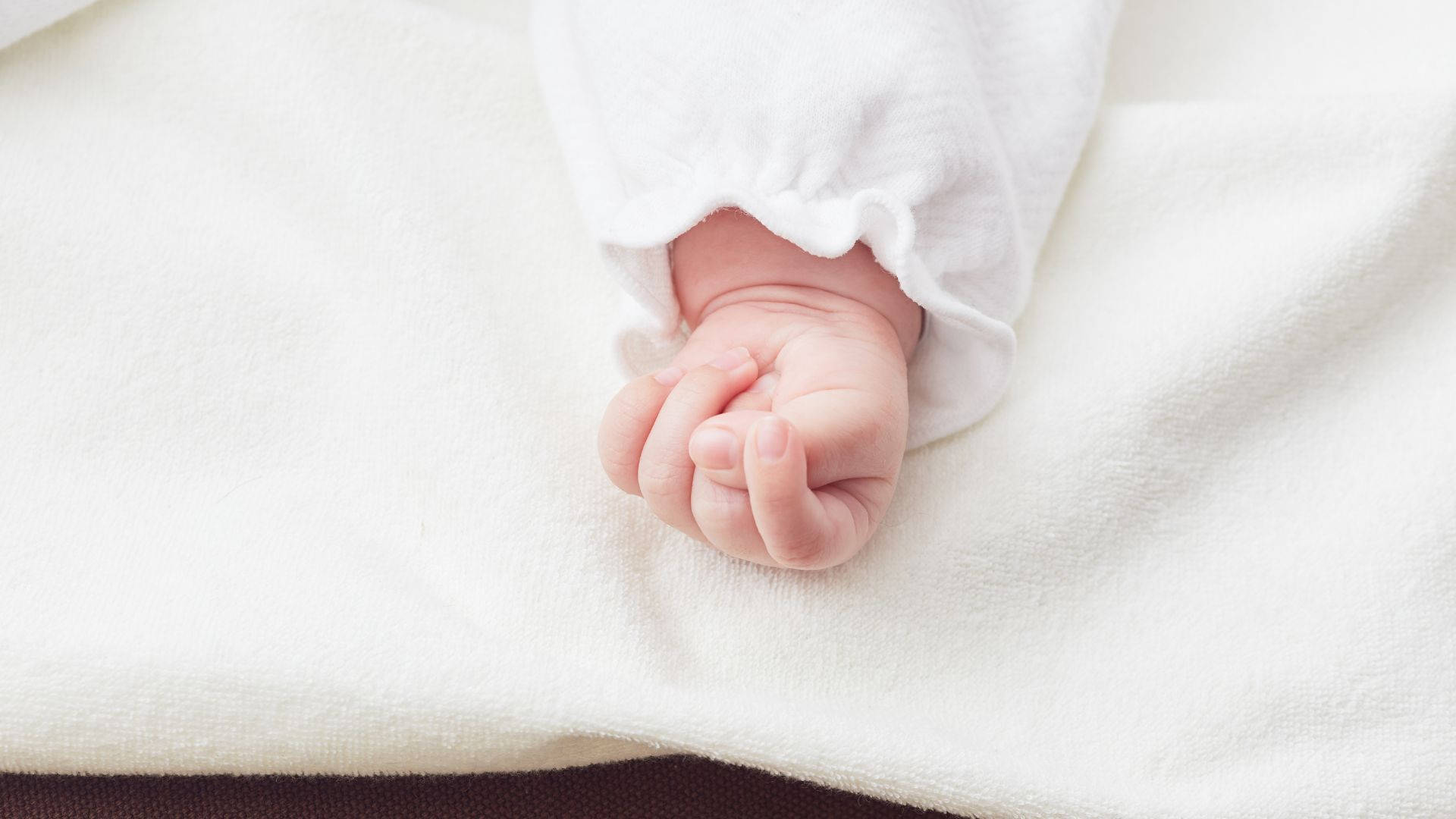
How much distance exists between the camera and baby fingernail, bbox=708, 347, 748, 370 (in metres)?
0.68

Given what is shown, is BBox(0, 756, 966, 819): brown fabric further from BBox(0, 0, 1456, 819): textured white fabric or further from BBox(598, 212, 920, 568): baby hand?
BBox(598, 212, 920, 568): baby hand

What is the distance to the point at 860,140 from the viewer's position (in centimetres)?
72

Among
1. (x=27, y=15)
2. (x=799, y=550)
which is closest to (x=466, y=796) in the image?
(x=799, y=550)

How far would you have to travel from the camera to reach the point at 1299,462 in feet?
2.54

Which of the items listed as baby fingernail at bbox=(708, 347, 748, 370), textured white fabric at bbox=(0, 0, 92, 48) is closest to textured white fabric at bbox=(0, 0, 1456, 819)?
textured white fabric at bbox=(0, 0, 92, 48)

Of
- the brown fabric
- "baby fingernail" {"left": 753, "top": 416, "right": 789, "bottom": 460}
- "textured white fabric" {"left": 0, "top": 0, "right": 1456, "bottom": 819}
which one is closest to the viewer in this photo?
"baby fingernail" {"left": 753, "top": 416, "right": 789, "bottom": 460}

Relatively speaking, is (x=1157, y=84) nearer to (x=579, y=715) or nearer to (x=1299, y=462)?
(x=1299, y=462)

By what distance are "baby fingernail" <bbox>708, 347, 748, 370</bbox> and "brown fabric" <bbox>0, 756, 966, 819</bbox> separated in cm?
34

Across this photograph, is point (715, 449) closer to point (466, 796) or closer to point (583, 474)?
point (583, 474)

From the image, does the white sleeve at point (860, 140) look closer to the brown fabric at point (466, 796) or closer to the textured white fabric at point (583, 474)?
the textured white fabric at point (583, 474)

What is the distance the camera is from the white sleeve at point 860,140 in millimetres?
710

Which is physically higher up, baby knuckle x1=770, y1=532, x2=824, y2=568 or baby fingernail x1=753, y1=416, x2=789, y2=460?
baby fingernail x1=753, y1=416, x2=789, y2=460

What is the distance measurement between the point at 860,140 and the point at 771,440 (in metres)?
0.26

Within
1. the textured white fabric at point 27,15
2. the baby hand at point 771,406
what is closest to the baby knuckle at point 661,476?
the baby hand at point 771,406
